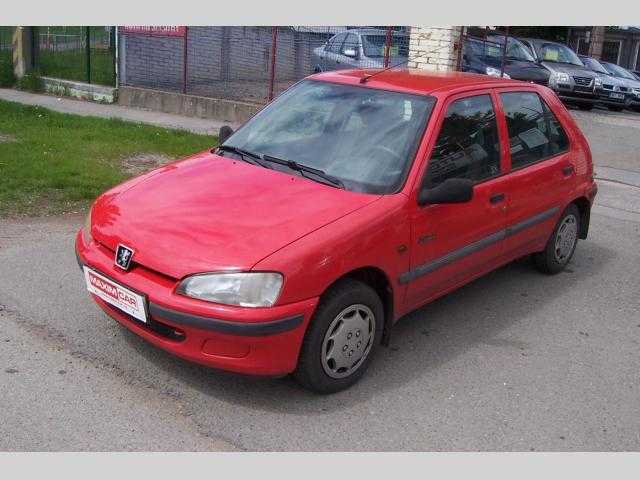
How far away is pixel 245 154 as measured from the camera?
4.62 m

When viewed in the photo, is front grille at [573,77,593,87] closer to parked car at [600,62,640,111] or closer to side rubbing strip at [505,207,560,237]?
parked car at [600,62,640,111]

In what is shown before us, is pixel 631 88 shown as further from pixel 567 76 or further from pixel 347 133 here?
pixel 347 133

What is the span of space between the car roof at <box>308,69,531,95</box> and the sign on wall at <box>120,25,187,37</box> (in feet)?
34.9

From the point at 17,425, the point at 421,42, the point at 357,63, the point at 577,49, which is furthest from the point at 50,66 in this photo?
the point at 577,49

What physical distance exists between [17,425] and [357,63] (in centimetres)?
1124

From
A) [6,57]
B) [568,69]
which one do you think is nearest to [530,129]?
[568,69]

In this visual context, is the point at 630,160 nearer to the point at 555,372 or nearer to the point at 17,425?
the point at 555,372

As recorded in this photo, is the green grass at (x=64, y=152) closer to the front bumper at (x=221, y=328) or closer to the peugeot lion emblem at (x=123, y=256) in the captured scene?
the peugeot lion emblem at (x=123, y=256)

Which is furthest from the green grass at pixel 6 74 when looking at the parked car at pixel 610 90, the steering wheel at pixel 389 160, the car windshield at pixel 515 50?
the steering wheel at pixel 389 160

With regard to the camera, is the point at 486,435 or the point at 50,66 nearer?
the point at 486,435

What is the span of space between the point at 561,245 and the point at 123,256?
12.3 feet

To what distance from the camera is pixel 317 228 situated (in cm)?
365

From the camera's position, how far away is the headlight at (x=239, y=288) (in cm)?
337

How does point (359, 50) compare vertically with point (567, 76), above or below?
above
